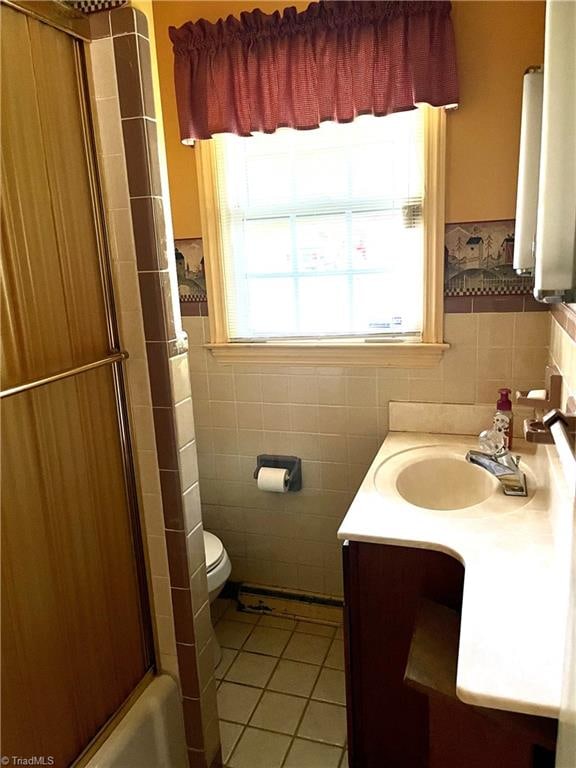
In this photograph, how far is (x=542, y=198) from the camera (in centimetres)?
88

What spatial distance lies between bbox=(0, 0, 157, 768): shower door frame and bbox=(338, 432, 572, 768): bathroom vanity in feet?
1.81

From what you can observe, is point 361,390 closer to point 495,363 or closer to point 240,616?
point 495,363

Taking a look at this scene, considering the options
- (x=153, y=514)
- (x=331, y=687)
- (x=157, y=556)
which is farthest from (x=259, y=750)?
(x=153, y=514)

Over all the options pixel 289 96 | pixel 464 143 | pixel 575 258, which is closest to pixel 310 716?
pixel 575 258

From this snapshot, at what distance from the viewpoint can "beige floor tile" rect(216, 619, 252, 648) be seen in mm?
2293

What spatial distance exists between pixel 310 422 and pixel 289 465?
8.2 inches

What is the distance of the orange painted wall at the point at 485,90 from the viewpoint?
1.76 meters

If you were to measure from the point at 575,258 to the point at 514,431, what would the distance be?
4.37 feet

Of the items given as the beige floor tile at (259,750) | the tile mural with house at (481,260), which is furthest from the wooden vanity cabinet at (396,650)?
the tile mural with house at (481,260)

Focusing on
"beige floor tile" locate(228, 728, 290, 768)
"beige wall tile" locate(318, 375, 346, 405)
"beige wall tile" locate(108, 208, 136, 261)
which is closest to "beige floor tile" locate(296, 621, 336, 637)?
"beige floor tile" locate(228, 728, 290, 768)

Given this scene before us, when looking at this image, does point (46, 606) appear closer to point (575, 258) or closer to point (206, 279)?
point (575, 258)

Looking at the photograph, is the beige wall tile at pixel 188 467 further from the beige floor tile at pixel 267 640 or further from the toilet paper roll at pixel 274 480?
the beige floor tile at pixel 267 640

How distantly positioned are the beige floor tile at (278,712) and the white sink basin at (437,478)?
2.80 feet

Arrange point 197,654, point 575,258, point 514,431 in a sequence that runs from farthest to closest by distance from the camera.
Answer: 1. point 514,431
2. point 197,654
3. point 575,258
